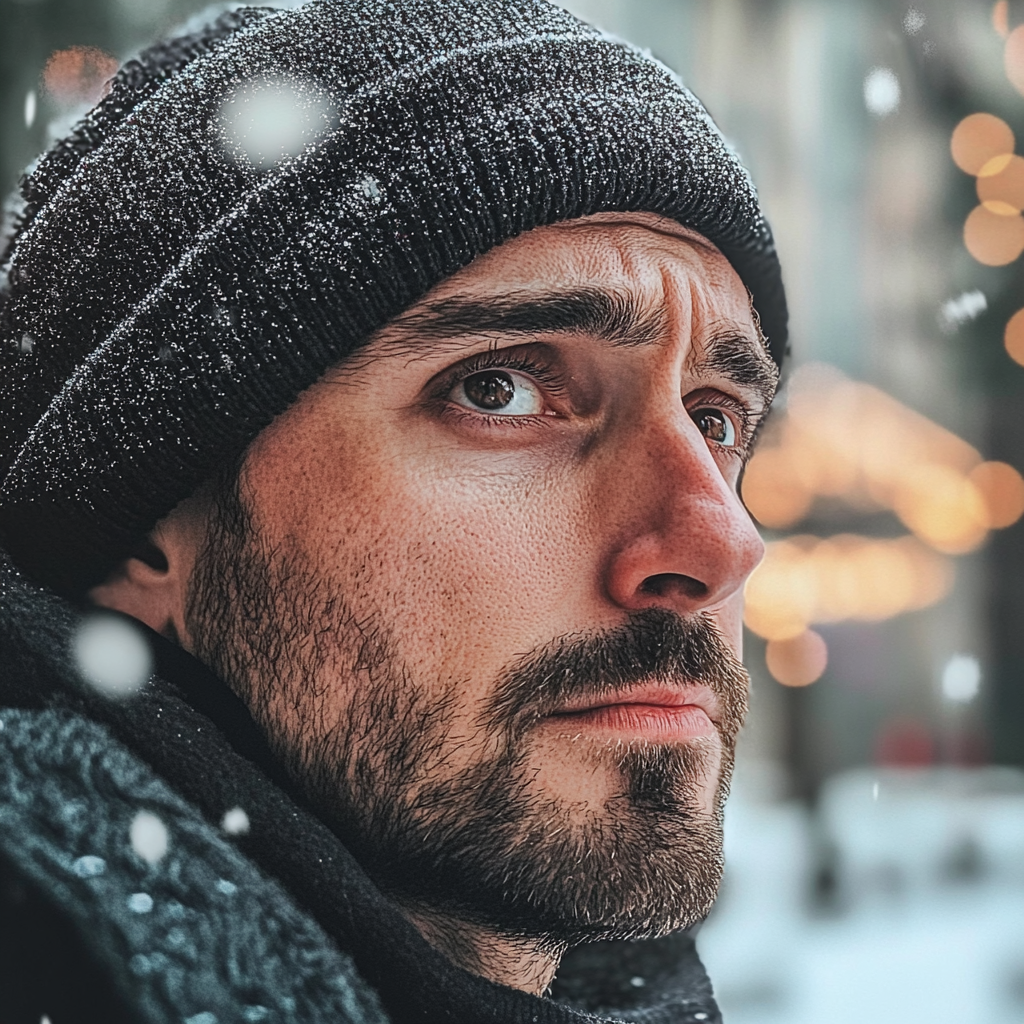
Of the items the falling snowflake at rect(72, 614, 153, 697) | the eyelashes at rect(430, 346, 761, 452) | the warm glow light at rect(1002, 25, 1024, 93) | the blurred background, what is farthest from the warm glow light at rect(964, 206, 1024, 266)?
the falling snowflake at rect(72, 614, 153, 697)

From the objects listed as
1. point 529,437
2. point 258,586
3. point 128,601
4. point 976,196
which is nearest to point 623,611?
point 529,437

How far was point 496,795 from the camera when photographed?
2.85 ft

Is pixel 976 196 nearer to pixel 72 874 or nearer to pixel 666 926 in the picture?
pixel 666 926

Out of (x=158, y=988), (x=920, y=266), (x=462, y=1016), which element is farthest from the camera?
(x=920, y=266)

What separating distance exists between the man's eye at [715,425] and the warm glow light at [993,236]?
0.61 meters

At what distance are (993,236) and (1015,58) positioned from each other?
230 mm

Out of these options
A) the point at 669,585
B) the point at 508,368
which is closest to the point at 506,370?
the point at 508,368

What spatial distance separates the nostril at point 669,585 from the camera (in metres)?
0.91

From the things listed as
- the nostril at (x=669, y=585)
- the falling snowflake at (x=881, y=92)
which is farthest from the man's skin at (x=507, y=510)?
the falling snowflake at (x=881, y=92)

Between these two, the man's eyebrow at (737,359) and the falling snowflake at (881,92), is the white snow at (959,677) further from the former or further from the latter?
the falling snowflake at (881,92)

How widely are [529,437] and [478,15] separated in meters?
0.37

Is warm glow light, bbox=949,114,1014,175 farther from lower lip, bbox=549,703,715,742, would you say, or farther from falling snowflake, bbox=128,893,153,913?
falling snowflake, bbox=128,893,153,913

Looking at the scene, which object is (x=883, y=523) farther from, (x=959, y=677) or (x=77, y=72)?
(x=77, y=72)

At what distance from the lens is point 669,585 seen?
917mm
